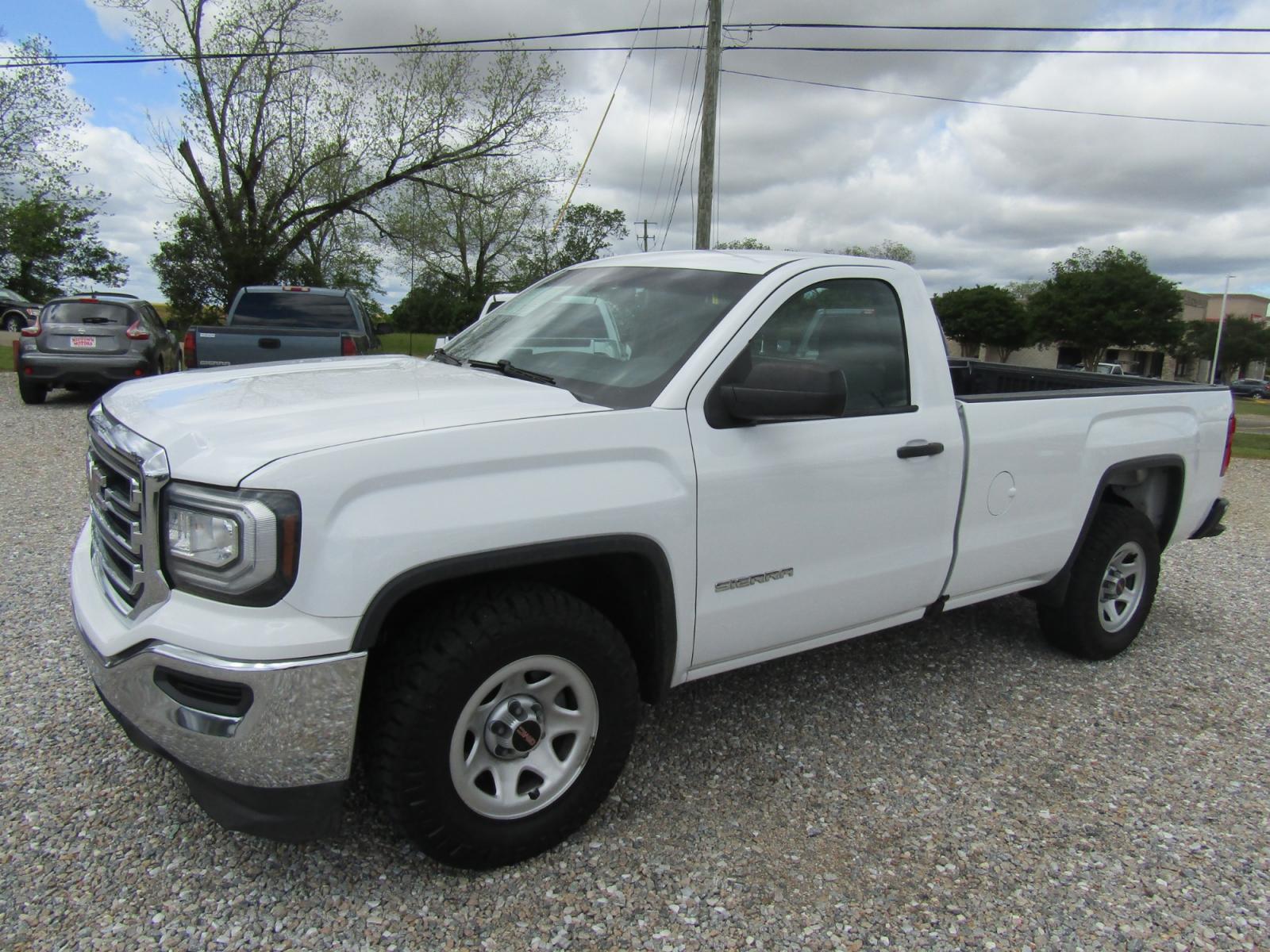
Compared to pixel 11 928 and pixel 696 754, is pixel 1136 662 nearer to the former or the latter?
pixel 696 754

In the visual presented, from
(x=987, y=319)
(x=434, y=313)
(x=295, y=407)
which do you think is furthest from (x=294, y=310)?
(x=987, y=319)

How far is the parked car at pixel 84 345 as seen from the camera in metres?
12.3

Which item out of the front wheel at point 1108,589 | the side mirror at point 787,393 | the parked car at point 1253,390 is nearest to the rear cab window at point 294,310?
the front wheel at point 1108,589

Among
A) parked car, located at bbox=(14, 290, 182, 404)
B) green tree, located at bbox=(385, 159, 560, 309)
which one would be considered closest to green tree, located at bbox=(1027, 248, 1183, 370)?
green tree, located at bbox=(385, 159, 560, 309)

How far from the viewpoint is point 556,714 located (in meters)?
2.57

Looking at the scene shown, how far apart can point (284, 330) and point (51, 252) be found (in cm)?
5082

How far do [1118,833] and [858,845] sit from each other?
90 centimetres

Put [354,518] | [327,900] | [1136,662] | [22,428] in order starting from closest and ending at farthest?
[354,518]
[327,900]
[1136,662]
[22,428]

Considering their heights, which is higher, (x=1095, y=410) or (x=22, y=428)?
(x=1095, y=410)

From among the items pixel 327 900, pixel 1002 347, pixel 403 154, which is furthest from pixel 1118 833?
pixel 1002 347

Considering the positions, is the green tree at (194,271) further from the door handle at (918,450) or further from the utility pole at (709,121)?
the door handle at (918,450)

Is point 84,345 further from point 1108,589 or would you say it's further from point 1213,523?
point 1213,523

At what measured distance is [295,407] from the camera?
251 cm

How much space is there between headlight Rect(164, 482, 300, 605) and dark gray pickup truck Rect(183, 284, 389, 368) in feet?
21.3
